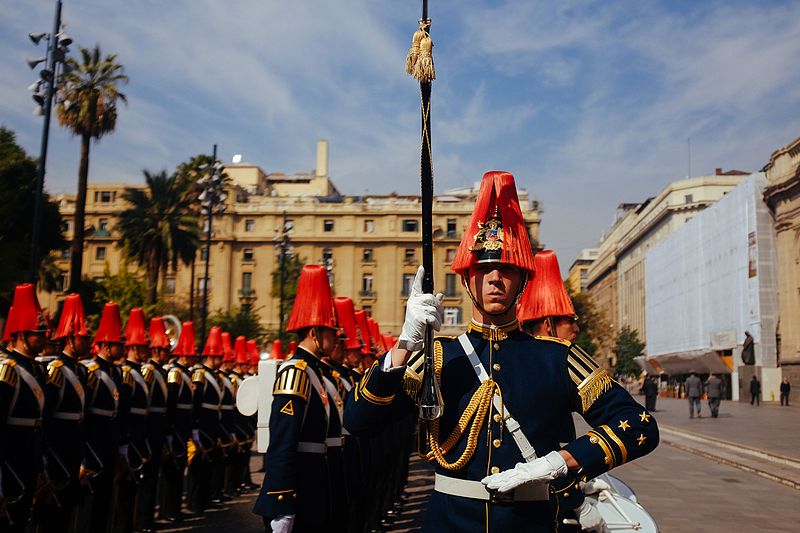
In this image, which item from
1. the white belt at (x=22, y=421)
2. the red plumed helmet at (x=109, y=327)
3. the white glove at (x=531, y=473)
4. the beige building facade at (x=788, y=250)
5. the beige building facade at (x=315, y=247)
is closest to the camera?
the white glove at (x=531, y=473)

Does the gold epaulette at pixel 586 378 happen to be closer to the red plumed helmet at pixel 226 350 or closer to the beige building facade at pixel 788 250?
the red plumed helmet at pixel 226 350

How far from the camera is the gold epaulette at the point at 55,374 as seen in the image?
25.1 ft

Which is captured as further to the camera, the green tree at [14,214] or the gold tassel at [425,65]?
the green tree at [14,214]

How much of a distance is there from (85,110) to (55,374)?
981 inches

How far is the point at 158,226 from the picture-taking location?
41594mm

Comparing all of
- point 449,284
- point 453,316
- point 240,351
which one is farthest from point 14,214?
point 449,284

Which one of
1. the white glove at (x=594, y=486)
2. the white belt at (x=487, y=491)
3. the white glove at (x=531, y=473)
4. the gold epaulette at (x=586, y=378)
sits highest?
the gold epaulette at (x=586, y=378)

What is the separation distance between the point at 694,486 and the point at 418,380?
12.0 m

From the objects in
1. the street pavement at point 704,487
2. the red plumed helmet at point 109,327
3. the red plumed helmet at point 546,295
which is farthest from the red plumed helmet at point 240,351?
the red plumed helmet at point 546,295

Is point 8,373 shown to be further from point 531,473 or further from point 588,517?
point 531,473

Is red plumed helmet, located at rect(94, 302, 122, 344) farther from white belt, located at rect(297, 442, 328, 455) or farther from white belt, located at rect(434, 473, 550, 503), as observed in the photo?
white belt, located at rect(434, 473, 550, 503)

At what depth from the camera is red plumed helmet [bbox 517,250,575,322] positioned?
7172mm

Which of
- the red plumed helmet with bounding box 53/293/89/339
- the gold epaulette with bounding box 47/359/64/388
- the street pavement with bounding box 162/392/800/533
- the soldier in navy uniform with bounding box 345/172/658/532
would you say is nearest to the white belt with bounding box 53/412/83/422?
the gold epaulette with bounding box 47/359/64/388

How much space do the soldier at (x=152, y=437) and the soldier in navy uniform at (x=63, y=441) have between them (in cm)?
165
